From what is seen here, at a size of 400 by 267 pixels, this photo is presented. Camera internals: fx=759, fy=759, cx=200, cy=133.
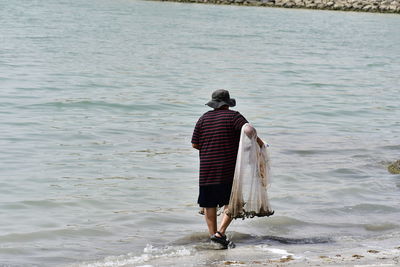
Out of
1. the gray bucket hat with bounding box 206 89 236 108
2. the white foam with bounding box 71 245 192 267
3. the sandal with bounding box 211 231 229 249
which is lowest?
the white foam with bounding box 71 245 192 267

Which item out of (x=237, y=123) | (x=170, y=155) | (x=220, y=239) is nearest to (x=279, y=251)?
(x=220, y=239)

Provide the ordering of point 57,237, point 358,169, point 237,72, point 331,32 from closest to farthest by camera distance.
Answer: point 57,237
point 358,169
point 237,72
point 331,32

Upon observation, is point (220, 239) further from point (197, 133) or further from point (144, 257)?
point (197, 133)

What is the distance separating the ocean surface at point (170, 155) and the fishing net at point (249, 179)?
0.43 meters

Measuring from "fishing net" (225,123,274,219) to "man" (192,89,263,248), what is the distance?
94 millimetres

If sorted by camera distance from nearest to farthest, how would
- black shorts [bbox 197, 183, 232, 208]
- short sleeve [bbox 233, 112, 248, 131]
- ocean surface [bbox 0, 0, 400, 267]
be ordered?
short sleeve [bbox 233, 112, 248, 131]
black shorts [bbox 197, 183, 232, 208]
ocean surface [bbox 0, 0, 400, 267]

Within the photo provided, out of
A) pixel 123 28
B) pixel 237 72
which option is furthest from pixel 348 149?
pixel 123 28

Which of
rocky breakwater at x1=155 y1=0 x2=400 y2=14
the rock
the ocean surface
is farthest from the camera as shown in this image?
rocky breakwater at x1=155 y1=0 x2=400 y2=14

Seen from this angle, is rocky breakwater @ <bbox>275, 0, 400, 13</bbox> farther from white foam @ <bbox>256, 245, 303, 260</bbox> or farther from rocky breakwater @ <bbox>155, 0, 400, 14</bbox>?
white foam @ <bbox>256, 245, 303, 260</bbox>

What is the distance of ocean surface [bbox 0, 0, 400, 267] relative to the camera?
8.11 metres

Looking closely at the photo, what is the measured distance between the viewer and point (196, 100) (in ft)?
67.7

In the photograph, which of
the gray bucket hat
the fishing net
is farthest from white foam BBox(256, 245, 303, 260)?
the gray bucket hat

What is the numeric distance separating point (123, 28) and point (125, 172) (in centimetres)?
3990

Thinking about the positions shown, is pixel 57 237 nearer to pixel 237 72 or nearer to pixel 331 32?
pixel 237 72
